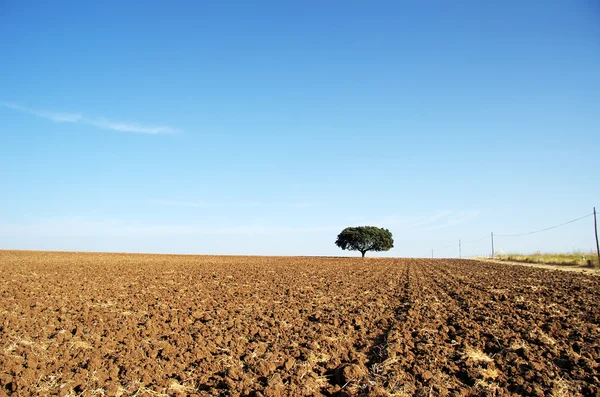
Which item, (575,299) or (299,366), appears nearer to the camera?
(299,366)

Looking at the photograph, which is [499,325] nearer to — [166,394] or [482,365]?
[482,365]

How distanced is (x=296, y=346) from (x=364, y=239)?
7384cm

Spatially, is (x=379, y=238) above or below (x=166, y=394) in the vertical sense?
above

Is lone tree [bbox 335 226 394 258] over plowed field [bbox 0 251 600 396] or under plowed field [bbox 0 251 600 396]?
over

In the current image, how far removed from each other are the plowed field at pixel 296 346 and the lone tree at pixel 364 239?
66502 millimetres

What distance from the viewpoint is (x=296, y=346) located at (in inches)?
351

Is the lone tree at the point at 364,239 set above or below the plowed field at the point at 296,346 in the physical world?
above

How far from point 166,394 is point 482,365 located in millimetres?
5370

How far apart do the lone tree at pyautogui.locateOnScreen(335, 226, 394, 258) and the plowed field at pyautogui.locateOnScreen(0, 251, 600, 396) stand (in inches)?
2618

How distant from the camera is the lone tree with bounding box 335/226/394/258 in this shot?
269ft

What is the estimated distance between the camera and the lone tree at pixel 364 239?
8200 centimetres

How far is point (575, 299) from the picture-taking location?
15.9 metres

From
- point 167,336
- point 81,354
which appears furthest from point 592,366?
point 81,354

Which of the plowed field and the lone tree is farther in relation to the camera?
the lone tree
